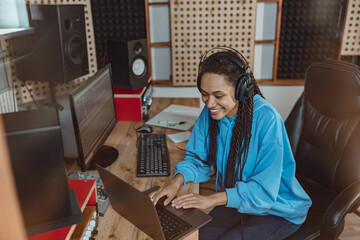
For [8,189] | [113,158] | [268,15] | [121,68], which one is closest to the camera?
[8,189]

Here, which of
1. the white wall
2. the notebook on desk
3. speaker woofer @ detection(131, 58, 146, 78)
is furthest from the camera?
the white wall

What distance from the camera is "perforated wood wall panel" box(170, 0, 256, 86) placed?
2543mm

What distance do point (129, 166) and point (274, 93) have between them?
5.87ft

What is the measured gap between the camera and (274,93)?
112 inches

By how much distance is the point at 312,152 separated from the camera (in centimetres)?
158

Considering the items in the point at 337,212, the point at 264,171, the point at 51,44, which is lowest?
the point at 337,212

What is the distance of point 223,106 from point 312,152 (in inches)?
23.7

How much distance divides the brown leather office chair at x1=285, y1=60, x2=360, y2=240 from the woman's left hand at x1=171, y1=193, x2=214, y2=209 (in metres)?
0.44

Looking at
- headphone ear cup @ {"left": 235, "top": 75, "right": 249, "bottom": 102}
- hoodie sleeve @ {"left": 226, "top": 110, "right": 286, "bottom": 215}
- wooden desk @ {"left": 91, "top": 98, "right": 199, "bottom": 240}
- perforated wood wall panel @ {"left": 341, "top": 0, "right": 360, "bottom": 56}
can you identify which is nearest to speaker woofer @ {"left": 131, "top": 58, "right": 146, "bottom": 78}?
wooden desk @ {"left": 91, "top": 98, "right": 199, "bottom": 240}

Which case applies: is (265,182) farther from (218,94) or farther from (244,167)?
(218,94)

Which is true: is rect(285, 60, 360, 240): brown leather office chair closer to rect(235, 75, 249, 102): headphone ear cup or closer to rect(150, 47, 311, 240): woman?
rect(150, 47, 311, 240): woman

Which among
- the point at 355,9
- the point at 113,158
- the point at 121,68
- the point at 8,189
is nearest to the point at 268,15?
the point at 355,9

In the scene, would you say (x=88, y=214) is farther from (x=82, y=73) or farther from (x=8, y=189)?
(x=82, y=73)

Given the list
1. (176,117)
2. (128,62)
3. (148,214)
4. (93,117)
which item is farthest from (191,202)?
(128,62)
